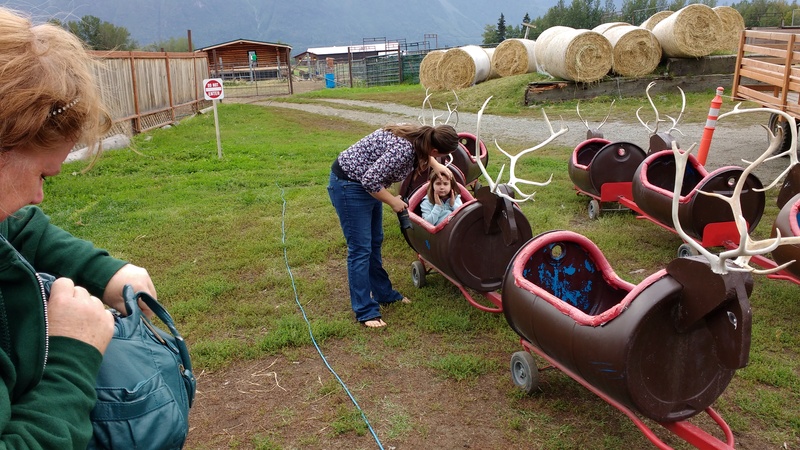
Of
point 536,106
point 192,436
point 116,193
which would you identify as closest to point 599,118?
point 536,106

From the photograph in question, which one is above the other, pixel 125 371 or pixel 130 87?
pixel 130 87

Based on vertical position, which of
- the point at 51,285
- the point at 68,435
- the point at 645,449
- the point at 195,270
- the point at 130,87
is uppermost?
the point at 130,87

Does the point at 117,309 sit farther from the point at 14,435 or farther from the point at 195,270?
the point at 195,270

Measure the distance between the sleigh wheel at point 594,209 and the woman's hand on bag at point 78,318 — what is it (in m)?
6.38

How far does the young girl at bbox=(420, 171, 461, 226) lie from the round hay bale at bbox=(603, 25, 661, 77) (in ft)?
42.0

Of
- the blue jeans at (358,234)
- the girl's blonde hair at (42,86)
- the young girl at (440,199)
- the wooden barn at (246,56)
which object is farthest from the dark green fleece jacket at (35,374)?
the wooden barn at (246,56)

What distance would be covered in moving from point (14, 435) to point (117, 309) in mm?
550

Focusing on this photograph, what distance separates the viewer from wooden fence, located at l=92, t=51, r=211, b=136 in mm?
13680

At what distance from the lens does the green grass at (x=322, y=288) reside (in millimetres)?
3344

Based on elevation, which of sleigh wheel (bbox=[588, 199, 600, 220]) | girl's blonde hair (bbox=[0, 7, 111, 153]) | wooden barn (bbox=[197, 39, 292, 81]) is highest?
wooden barn (bbox=[197, 39, 292, 81])

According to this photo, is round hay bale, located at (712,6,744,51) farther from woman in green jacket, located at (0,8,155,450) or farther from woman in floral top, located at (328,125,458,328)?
woman in green jacket, located at (0,8,155,450)

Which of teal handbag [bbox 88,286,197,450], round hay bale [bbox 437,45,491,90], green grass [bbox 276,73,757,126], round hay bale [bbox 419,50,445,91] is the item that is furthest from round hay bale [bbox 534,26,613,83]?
teal handbag [bbox 88,286,197,450]

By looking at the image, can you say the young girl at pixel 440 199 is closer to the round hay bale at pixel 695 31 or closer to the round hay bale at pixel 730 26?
the round hay bale at pixel 695 31

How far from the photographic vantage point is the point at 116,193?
28.2 feet
